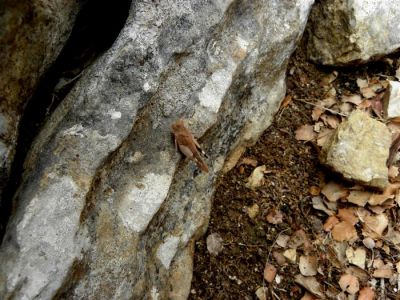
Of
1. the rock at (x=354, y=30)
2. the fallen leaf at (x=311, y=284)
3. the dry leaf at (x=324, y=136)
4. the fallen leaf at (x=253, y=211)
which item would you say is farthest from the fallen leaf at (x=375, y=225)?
the rock at (x=354, y=30)

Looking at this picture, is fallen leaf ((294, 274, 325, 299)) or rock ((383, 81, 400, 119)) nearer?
fallen leaf ((294, 274, 325, 299))

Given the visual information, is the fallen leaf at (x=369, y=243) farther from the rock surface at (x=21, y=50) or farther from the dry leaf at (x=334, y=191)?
the rock surface at (x=21, y=50)

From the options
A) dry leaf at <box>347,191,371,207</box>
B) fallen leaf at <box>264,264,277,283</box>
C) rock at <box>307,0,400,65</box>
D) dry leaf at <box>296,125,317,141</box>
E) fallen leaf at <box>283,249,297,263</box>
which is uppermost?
rock at <box>307,0,400,65</box>

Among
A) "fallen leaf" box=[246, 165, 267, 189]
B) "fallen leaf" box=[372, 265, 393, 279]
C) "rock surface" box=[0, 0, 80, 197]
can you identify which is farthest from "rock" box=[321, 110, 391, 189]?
"rock surface" box=[0, 0, 80, 197]

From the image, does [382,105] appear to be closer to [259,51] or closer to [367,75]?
[367,75]

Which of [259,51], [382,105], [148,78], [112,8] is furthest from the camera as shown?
[382,105]

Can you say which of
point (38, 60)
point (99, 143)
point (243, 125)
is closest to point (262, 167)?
point (243, 125)

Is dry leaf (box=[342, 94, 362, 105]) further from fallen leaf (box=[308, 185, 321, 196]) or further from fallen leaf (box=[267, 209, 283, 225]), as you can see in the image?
fallen leaf (box=[267, 209, 283, 225])
